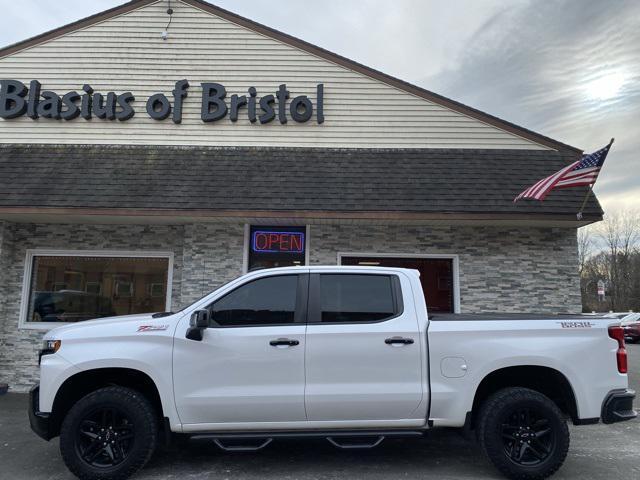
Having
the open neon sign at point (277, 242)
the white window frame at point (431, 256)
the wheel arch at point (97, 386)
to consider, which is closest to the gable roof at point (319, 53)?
the white window frame at point (431, 256)

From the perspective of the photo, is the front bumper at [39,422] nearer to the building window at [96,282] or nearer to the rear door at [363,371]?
the rear door at [363,371]

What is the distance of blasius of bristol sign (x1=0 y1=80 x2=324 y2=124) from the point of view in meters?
9.38

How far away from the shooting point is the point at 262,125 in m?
9.46

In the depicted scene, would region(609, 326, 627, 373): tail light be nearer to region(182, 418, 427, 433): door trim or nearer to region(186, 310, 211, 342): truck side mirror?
region(182, 418, 427, 433): door trim

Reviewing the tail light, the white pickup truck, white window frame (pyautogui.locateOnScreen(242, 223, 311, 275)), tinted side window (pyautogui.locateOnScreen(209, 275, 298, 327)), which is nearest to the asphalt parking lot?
the white pickup truck

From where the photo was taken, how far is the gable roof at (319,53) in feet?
31.0

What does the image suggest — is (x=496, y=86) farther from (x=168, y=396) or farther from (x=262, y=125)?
(x=168, y=396)

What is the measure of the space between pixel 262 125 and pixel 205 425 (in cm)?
633

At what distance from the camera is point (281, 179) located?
28.1ft

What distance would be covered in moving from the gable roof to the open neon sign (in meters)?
3.63

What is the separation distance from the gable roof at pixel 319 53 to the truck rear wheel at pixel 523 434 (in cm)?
629

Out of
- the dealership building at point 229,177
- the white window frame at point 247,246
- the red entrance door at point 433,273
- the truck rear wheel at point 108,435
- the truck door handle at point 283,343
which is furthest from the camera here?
the red entrance door at point 433,273

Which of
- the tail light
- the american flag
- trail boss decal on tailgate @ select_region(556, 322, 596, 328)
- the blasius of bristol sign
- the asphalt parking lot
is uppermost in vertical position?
the blasius of bristol sign

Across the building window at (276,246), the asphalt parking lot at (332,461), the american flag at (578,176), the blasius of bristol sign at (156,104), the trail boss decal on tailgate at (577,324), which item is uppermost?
the blasius of bristol sign at (156,104)
